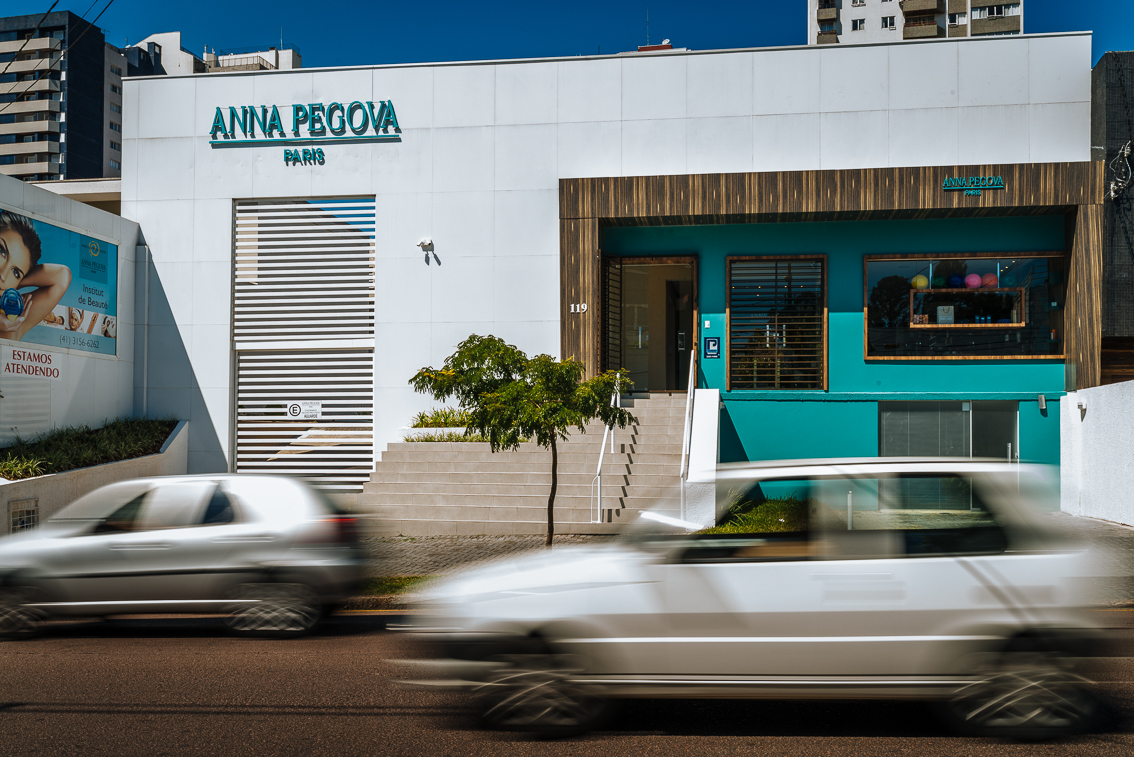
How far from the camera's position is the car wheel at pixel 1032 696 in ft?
15.8

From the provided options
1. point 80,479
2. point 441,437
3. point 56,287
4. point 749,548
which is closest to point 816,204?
point 441,437

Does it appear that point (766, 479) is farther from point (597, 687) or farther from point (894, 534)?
point (597, 687)

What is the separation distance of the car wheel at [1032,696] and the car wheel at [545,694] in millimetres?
2091

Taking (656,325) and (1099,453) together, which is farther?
(656,325)

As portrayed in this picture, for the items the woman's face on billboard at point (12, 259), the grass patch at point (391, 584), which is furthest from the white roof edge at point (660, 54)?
the grass patch at point (391, 584)

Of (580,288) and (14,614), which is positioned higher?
(580,288)

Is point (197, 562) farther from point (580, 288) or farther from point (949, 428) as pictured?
point (949, 428)

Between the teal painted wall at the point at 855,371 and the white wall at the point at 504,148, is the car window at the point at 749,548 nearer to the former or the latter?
the teal painted wall at the point at 855,371

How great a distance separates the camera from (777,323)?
1736cm

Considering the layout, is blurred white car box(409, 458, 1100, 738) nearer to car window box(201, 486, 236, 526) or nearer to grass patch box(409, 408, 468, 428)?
car window box(201, 486, 236, 526)

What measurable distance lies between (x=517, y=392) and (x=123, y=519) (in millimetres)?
4311

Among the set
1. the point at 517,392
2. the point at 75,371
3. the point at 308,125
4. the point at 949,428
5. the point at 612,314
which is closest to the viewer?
the point at 517,392

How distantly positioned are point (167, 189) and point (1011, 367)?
1762 cm

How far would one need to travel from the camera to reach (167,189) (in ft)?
60.6
